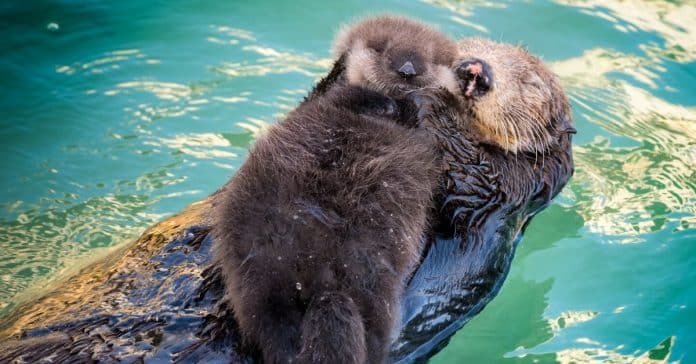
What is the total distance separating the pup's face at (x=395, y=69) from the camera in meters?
3.37

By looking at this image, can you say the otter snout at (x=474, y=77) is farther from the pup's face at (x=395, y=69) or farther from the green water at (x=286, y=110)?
the green water at (x=286, y=110)

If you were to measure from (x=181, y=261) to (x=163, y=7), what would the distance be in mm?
3918

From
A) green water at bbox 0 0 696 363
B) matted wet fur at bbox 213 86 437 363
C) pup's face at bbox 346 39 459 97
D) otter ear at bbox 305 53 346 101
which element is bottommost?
green water at bbox 0 0 696 363

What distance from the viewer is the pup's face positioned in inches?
133

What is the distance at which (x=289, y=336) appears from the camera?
2482 millimetres

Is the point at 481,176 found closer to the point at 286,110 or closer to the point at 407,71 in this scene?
the point at 407,71

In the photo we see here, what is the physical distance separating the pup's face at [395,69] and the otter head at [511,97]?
96mm

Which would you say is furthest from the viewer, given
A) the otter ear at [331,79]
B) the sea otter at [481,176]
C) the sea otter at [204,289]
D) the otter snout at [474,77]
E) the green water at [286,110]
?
the green water at [286,110]

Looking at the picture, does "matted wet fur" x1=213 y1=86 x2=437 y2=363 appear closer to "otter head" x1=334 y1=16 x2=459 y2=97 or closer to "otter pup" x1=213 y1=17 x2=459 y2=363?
"otter pup" x1=213 y1=17 x2=459 y2=363

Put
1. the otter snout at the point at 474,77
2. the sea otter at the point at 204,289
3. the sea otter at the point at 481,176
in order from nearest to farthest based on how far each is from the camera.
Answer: the sea otter at the point at 204,289, the sea otter at the point at 481,176, the otter snout at the point at 474,77

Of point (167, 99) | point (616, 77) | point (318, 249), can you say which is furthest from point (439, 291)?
point (616, 77)

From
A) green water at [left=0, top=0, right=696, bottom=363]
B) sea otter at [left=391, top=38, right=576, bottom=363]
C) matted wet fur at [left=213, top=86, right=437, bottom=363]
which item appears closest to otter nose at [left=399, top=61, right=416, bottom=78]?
sea otter at [left=391, top=38, right=576, bottom=363]

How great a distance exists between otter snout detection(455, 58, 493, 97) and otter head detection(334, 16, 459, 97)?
43 millimetres

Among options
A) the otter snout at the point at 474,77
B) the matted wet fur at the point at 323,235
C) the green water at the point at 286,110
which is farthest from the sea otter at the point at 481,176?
the green water at the point at 286,110
